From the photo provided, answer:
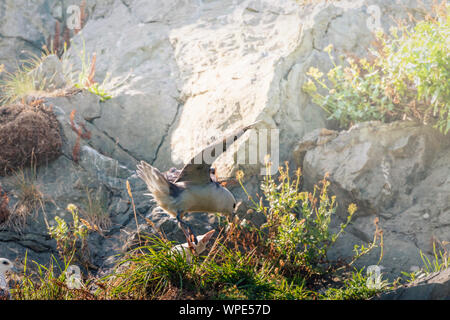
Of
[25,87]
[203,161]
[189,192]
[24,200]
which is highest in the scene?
[25,87]

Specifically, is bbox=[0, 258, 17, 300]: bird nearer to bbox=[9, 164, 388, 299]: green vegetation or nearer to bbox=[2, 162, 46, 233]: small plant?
bbox=[9, 164, 388, 299]: green vegetation

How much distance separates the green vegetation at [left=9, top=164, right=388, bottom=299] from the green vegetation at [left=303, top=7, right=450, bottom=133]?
1982mm

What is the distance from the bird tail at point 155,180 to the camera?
473 centimetres

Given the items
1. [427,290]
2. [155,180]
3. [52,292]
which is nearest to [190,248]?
[155,180]

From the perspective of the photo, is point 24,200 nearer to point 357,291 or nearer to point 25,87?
point 25,87

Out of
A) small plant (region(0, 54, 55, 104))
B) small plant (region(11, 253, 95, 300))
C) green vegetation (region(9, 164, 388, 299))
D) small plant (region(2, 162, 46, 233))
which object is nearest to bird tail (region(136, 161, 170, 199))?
green vegetation (region(9, 164, 388, 299))

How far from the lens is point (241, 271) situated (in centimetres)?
474

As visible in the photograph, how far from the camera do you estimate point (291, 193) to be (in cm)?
511

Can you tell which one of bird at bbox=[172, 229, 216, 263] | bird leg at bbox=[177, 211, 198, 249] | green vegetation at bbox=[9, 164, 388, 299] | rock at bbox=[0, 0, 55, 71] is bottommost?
green vegetation at bbox=[9, 164, 388, 299]

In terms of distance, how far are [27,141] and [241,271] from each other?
142 inches

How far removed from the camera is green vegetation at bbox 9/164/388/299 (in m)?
4.43

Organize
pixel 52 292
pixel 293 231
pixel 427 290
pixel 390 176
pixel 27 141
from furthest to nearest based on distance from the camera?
pixel 27 141 < pixel 390 176 < pixel 293 231 < pixel 52 292 < pixel 427 290

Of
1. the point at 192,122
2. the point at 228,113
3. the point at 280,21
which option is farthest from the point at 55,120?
the point at 280,21

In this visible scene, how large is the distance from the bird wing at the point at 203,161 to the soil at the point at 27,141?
98.1 inches
